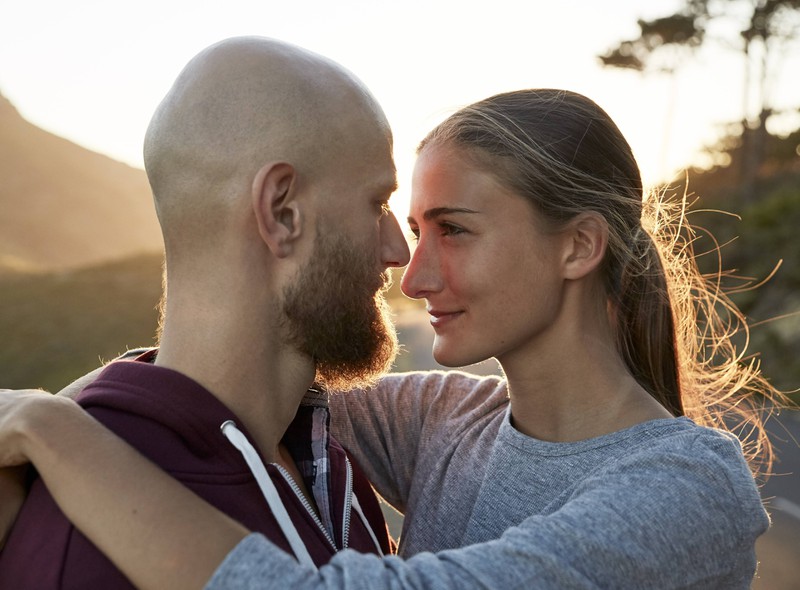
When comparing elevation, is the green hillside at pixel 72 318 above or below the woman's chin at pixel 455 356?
below

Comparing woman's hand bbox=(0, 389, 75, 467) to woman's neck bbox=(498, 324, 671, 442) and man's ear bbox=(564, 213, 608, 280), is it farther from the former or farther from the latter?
man's ear bbox=(564, 213, 608, 280)

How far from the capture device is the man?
6.77 feet

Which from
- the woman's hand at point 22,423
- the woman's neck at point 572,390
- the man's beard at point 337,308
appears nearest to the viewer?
the woman's hand at point 22,423

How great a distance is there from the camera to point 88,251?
3206cm

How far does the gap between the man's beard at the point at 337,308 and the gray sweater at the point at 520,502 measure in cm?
66

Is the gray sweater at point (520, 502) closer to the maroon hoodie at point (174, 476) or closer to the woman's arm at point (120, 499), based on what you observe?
the woman's arm at point (120, 499)

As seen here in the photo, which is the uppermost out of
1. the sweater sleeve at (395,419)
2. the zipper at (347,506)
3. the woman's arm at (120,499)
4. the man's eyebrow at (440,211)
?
the man's eyebrow at (440,211)

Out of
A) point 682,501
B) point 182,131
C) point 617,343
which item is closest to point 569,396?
point 617,343

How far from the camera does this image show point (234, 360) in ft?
7.23

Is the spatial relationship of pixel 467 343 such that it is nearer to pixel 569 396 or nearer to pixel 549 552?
pixel 569 396

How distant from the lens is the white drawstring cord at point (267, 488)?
205 cm

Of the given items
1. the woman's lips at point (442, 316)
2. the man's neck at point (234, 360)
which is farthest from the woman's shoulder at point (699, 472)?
the man's neck at point (234, 360)

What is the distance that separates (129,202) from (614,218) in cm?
3730

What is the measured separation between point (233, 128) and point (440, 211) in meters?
0.87
